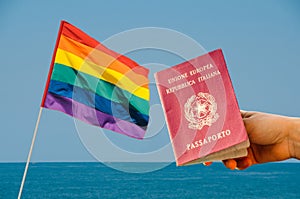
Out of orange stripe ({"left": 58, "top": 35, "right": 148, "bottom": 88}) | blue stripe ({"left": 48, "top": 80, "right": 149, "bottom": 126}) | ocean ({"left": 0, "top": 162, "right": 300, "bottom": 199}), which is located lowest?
ocean ({"left": 0, "top": 162, "right": 300, "bottom": 199})

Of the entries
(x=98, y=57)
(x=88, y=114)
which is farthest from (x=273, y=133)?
(x=98, y=57)

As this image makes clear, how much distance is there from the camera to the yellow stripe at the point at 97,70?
6.49 m

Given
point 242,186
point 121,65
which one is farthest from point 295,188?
point 121,65

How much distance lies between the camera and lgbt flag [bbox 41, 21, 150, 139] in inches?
253

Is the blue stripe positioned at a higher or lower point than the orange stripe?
lower

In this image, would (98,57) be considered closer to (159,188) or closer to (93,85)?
(93,85)

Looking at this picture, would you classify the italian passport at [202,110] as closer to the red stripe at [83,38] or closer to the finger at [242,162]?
the finger at [242,162]

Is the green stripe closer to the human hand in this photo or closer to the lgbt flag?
the lgbt flag

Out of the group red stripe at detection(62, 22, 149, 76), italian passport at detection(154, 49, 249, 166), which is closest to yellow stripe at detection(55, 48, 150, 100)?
red stripe at detection(62, 22, 149, 76)

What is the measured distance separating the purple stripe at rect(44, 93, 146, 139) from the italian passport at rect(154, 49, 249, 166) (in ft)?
6.19

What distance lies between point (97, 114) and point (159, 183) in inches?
3104

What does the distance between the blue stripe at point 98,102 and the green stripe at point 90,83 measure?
1.7 inches

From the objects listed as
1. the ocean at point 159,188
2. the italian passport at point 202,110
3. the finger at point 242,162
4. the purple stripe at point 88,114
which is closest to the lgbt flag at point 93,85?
the purple stripe at point 88,114

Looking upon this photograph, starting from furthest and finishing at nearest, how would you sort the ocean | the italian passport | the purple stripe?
the ocean, the purple stripe, the italian passport
